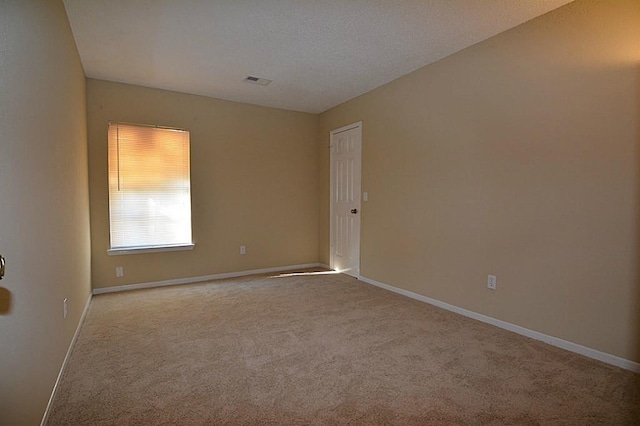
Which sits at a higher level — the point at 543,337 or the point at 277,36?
the point at 277,36

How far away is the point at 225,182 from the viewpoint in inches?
183

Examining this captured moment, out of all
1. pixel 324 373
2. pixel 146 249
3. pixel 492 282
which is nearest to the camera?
pixel 324 373

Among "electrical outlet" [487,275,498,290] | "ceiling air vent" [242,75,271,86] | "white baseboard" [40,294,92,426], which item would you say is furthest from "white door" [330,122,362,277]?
"white baseboard" [40,294,92,426]

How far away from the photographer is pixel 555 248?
2514mm

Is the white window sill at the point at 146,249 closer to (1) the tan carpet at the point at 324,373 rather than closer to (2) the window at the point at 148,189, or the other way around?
(2) the window at the point at 148,189

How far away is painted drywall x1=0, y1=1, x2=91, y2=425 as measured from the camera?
1282 mm

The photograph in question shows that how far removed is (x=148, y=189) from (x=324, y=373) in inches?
127

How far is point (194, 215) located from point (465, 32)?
145 inches

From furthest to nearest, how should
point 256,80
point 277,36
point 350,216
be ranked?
1. point 350,216
2. point 256,80
3. point 277,36

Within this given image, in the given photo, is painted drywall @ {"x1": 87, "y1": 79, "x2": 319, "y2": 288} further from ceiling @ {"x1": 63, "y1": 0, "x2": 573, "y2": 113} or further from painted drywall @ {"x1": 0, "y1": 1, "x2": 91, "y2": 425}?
painted drywall @ {"x1": 0, "y1": 1, "x2": 91, "y2": 425}

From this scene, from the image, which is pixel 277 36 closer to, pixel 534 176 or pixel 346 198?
pixel 534 176

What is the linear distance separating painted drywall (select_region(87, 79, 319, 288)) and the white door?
48 cm

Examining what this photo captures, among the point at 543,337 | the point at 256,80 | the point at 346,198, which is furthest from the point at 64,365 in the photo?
the point at 346,198

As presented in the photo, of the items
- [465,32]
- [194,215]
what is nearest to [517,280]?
[465,32]
